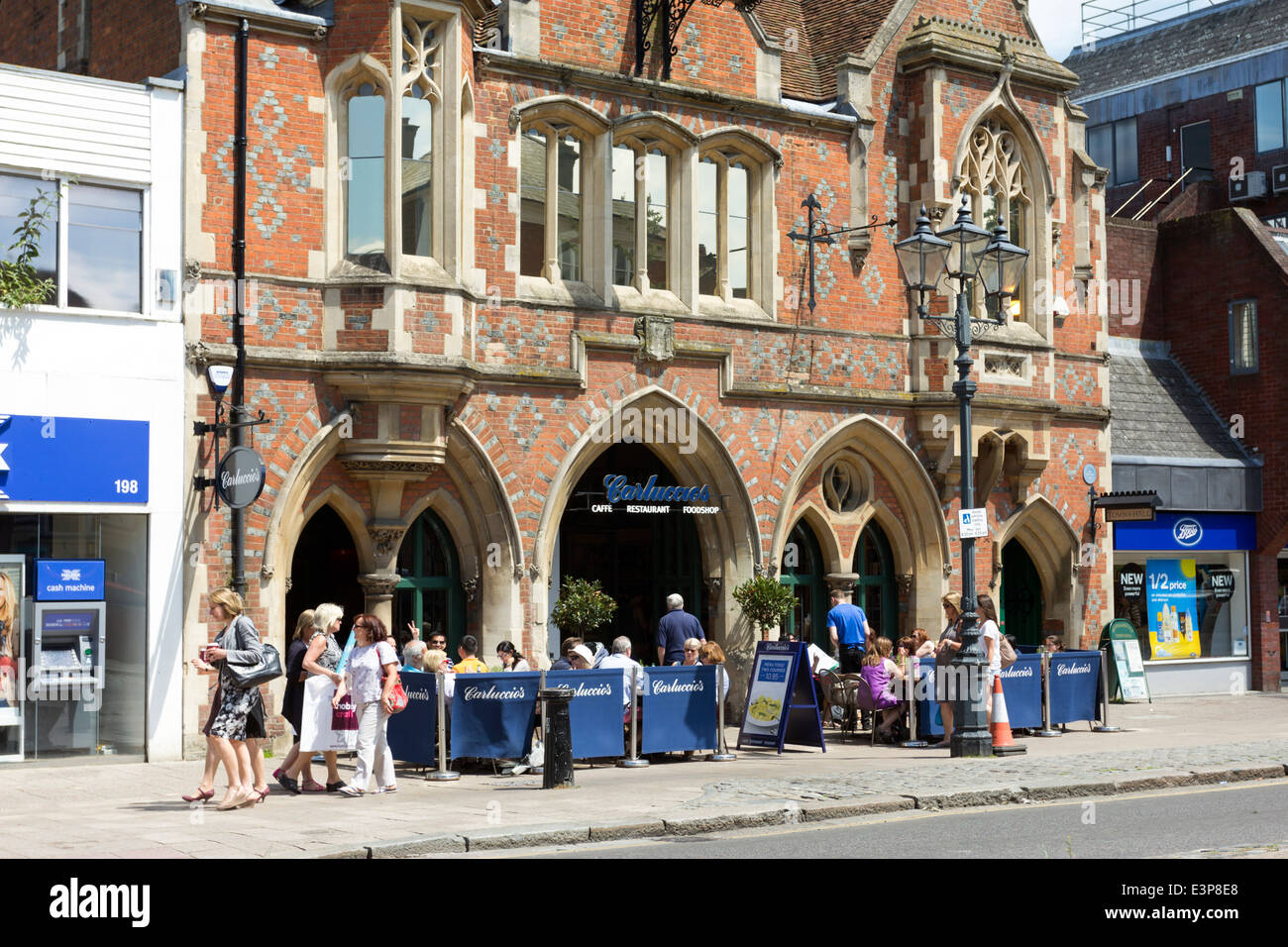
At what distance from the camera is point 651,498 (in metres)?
22.2

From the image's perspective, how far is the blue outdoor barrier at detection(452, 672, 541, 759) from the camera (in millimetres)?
16172

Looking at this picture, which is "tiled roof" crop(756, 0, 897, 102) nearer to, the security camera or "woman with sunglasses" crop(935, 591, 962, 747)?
"woman with sunglasses" crop(935, 591, 962, 747)

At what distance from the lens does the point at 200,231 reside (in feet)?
60.1

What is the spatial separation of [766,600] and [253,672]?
9.82 metres

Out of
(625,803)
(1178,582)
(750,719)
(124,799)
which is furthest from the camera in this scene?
(1178,582)

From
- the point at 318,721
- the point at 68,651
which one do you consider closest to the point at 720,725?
the point at 318,721

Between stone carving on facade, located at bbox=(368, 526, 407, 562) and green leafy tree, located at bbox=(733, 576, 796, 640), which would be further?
green leafy tree, located at bbox=(733, 576, 796, 640)

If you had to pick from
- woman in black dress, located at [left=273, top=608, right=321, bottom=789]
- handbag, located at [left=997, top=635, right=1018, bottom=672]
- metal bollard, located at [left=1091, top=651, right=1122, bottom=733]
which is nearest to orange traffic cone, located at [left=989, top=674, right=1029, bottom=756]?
handbag, located at [left=997, top=635, right=1018, bottom=672]

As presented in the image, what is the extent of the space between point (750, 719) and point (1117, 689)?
29.0ft

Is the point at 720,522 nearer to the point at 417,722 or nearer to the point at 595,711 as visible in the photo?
the point at 595,711

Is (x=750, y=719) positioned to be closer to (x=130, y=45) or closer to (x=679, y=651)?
(x=679, y=651)

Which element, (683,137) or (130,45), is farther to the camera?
(683,137)

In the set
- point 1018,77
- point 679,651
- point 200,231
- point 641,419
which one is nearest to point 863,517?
point 641,419

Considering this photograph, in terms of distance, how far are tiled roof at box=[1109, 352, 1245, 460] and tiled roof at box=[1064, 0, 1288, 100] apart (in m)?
12.1
